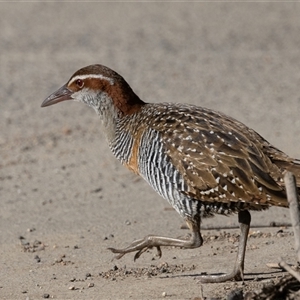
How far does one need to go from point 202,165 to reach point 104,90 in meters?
1.74

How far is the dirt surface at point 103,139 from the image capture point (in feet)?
27.8

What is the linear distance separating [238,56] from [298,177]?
478 inches

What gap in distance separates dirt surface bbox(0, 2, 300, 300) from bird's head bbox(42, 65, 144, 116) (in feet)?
4.81

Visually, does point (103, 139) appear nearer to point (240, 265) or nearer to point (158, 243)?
point (158, 243)

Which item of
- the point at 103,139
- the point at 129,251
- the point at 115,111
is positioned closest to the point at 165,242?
the point at 129,251

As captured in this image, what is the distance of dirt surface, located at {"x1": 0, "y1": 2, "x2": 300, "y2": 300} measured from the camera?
8461mm

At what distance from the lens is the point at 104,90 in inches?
360

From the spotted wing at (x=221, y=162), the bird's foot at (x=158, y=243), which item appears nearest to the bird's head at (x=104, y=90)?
the spotted wing at (x=221, y=162)

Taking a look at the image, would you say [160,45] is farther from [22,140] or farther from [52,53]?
[22,140]

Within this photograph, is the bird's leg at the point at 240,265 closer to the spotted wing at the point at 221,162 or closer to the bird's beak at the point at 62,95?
the spotted wing at the point at 221,162

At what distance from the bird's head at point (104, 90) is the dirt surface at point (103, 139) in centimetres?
146

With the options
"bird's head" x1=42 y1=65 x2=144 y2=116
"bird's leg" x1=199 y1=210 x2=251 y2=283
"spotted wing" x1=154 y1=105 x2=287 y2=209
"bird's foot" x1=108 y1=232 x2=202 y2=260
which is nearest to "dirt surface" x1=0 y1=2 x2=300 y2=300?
"bird's leg" x1=199 y1=210 x2=251 y2=283

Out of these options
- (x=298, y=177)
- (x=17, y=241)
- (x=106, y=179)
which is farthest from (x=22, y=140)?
(x=298, y=177)

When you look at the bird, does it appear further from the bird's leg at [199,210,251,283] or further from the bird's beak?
the bird's beak
